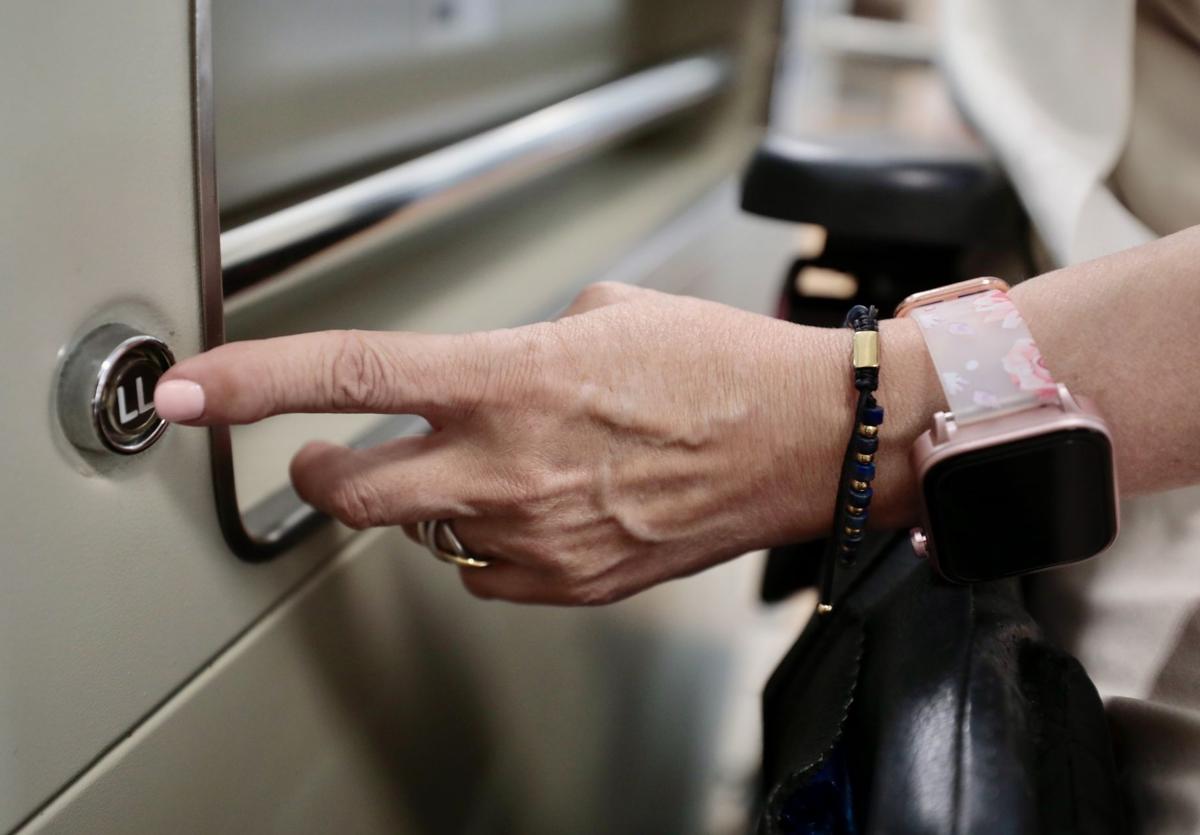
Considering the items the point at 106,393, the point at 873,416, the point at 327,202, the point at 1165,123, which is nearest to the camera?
the point at 106,393

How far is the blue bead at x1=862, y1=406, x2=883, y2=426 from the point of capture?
1.48 feet

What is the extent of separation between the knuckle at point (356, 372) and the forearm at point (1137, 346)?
26 cm

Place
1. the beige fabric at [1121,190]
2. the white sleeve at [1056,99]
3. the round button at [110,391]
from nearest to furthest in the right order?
→ the round button at [110,391], the beige fabric at [1121,190], the white sleeve at [1056,99]

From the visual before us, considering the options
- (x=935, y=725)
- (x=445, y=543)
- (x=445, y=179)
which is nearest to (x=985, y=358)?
(x=935, y=725)

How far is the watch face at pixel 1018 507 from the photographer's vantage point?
16.1 inches

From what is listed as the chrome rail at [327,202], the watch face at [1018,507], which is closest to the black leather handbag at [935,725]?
the watch face at [1018,507]

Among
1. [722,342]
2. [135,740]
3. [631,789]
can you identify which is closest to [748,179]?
[722,342]

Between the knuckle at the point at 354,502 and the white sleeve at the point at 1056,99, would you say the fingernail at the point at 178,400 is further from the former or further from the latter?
the white sleeve at the point at 1056,99

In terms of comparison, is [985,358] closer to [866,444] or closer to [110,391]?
[866,444]

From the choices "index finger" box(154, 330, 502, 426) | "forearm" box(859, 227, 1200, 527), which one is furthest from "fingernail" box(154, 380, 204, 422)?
"forearm" box(859, 227, 1200, 527)

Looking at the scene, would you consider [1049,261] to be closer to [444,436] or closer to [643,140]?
[444,436]

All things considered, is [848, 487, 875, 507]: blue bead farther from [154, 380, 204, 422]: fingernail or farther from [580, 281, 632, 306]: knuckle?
[154, 380, 204, 422]: fingernail

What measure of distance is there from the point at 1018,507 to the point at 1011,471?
0.02m

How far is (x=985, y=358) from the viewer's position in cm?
44
